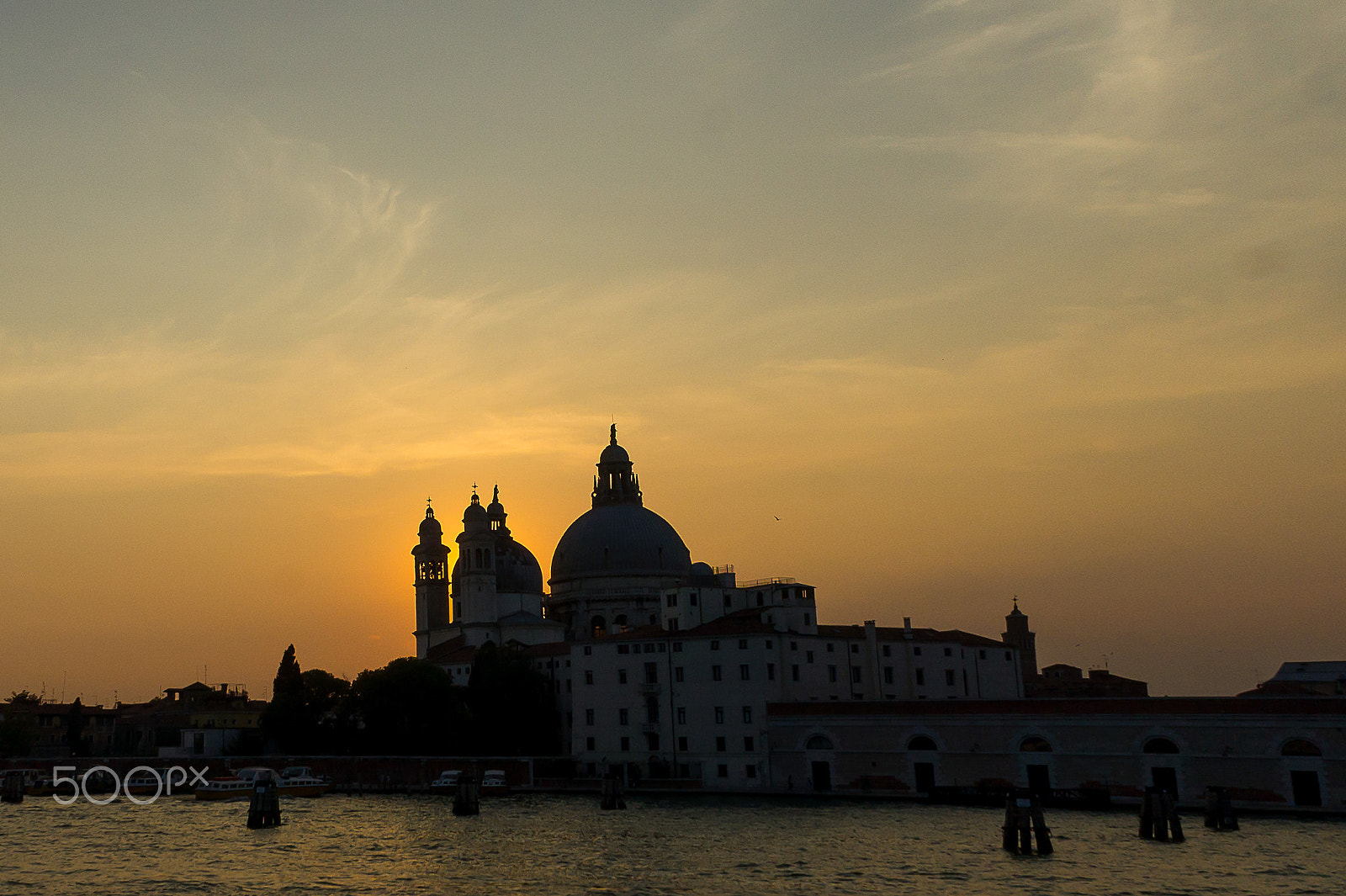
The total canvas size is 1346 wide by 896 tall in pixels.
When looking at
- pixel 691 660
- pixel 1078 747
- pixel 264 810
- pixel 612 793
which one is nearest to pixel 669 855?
pixel 612 793

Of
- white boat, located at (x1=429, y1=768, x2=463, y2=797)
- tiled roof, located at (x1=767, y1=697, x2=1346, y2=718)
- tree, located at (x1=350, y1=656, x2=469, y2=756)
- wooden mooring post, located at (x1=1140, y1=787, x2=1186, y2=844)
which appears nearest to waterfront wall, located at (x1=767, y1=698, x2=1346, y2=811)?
tiled roof, located at (x1=767, y1=697, x2=1346, y2=718)

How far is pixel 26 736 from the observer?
3706 inches

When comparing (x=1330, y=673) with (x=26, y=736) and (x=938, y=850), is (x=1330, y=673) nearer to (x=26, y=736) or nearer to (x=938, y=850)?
(x=938, y=850)

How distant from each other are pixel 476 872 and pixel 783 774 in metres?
26.4

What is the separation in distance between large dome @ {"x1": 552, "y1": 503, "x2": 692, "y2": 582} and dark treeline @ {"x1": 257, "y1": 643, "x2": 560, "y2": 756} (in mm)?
15985

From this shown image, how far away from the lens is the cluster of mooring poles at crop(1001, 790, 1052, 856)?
134 ft

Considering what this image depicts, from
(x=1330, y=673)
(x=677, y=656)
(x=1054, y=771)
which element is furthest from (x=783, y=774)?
(x=1330, y=673)

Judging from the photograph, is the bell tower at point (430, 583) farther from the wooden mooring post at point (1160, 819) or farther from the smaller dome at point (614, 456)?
the wooden mooring post at point (1160, 819)

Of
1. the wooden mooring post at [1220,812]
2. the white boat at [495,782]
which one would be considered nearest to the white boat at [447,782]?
the white boat at [495,782]

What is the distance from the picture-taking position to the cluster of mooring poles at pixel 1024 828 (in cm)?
4088

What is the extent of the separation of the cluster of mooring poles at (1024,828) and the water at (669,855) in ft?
2.24

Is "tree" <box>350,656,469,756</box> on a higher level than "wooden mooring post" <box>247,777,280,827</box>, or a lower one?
higher

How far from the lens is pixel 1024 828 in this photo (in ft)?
135

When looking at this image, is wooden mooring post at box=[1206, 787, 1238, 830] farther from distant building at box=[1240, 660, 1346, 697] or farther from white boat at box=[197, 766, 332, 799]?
white boat at box=[197, 766, 332, 799]
